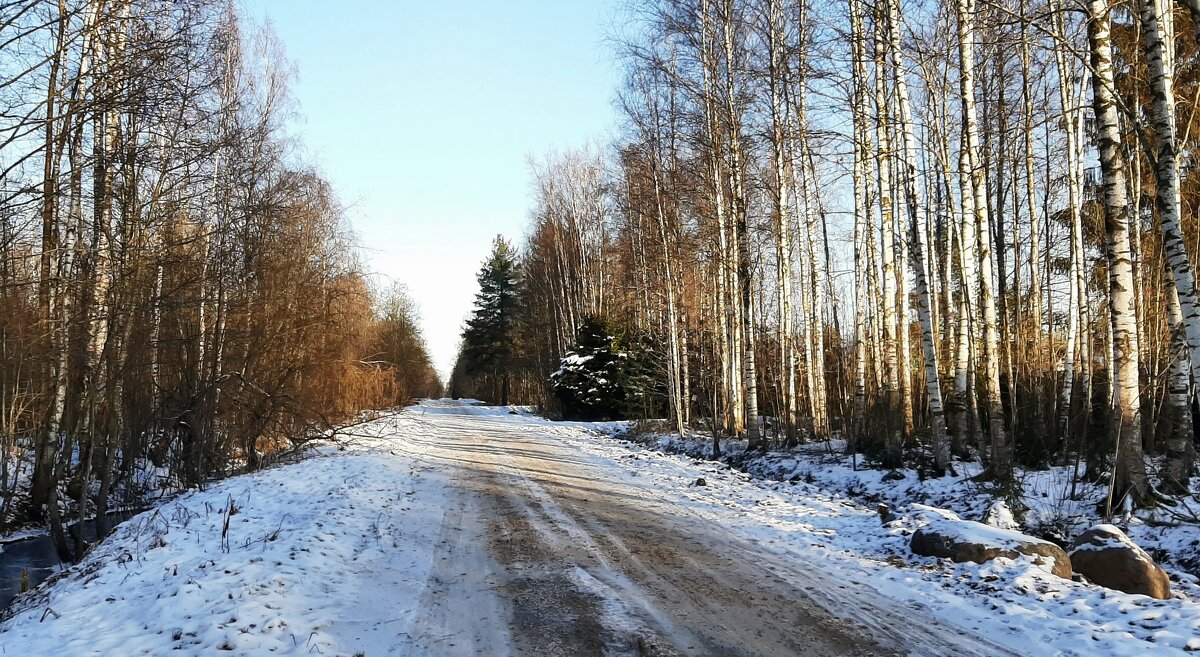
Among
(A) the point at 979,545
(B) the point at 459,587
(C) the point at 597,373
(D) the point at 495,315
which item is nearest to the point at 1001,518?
(A) the point at 979,545

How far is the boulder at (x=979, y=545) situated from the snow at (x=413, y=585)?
0.14 m

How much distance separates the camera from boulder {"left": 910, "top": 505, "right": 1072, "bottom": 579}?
6379 mm

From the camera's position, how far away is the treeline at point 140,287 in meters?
8.20

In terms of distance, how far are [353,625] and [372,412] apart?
24281mm

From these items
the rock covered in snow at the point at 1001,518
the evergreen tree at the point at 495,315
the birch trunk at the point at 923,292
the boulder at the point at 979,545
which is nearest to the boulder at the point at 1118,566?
the boulder at the point at 979,545

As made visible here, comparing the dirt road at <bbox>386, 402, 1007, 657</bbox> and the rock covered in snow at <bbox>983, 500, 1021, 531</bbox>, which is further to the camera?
the rock covered in snow at <bbox>983, 500, 1021, 531</bbox>

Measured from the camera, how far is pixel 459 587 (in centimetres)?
610

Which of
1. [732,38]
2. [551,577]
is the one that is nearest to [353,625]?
[551,577]

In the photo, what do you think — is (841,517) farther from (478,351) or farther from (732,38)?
(478,351)

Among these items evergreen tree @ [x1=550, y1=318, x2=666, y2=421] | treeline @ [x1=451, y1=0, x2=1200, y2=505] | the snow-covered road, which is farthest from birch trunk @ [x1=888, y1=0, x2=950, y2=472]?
evergreen tree @ [x1=550, y1=318, x2=666, y2=421]

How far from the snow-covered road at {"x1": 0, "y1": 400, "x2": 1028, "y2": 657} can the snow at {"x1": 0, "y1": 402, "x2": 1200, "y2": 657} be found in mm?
28

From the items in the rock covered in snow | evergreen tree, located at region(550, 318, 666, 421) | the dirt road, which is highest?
evergreen tree, located at region(550, 318, 666, 421)

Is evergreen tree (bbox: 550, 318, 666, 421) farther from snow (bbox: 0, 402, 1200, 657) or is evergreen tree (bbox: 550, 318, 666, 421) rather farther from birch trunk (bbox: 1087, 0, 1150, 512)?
birch trunk (bbox: 1087, 0, 1150, 512)

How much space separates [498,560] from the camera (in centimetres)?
703
